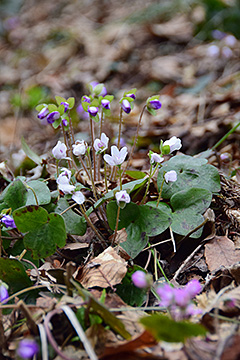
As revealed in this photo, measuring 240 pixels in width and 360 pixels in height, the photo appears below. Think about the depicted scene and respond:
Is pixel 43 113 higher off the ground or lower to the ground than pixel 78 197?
higher

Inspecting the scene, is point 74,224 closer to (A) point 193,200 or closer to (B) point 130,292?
(B) point 130,292

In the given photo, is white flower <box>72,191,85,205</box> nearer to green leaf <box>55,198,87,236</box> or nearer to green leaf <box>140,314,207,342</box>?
green leaf <box>55,198,87,236</box>

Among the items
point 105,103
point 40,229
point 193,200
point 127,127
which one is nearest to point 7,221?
point 40,229

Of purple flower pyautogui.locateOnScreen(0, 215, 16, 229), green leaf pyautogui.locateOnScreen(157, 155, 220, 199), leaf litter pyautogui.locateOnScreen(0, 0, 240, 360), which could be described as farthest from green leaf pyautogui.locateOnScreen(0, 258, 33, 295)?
green leaf pyautogui.locateOnScreen(157, 155, 220, 199)

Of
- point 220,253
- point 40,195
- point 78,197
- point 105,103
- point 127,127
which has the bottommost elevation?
point 127,127

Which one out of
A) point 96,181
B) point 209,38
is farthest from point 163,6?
point 96,181

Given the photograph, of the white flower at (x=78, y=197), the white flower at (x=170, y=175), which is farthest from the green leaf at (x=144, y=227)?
the white flower at (x=78, y=197)
